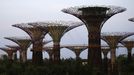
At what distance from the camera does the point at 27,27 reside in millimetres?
54500

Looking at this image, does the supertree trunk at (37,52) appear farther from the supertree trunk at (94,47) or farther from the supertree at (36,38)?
the supertree trunk at (94,47)

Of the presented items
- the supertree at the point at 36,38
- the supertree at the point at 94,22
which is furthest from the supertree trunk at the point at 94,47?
the supertree at the point at 36,38

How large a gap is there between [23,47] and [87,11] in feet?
80.2

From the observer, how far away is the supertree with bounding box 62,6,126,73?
138 feet

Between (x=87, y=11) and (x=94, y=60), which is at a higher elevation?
(x=87, y=11)

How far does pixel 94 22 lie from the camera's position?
42438 millimetres

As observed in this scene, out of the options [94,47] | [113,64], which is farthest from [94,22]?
[113,64]

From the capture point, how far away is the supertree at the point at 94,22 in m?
41.9

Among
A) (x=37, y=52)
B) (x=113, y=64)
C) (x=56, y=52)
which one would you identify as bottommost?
(x=113, y=64)

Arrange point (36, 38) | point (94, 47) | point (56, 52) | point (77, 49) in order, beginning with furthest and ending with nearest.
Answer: point (77, 49)
point (36, 38)
point (56, 52)
point (94, 47)

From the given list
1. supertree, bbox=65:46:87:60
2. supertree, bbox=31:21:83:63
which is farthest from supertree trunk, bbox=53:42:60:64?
supertree, bbox=65:46:87:60

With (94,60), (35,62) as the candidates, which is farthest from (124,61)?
(94,60)

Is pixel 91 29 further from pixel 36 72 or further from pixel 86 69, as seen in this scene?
pixel 36 72

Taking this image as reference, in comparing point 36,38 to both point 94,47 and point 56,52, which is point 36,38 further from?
point 94,47
